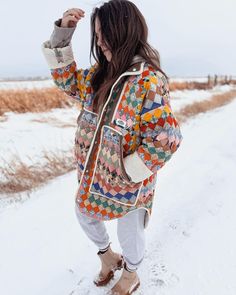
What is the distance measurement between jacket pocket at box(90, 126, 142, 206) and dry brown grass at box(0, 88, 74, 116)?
17.0ft

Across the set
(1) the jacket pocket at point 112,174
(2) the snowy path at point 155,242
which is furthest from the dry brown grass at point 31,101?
(1) the jacket pocket at point 112,174

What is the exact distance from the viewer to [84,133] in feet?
4.72

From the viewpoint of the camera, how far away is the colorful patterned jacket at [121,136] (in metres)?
1.20

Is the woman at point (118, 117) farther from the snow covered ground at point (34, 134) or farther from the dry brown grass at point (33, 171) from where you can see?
the snow covered ground at point (34, 134)

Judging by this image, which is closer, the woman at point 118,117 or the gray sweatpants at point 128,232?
the woman at point 118,117

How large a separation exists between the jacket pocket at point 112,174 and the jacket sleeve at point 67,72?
0.95 feet

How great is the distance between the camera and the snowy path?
6.02 feet

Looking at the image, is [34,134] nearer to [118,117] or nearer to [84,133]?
[84,133]

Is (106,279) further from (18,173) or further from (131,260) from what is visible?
(18,173)

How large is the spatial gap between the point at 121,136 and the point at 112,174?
196 mm

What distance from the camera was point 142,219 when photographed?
60.8 inches

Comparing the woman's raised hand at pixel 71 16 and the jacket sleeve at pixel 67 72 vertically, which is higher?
the woman's raised hand at pixel 71 16

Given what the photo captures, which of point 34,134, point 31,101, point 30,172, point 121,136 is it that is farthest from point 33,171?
point 31,101

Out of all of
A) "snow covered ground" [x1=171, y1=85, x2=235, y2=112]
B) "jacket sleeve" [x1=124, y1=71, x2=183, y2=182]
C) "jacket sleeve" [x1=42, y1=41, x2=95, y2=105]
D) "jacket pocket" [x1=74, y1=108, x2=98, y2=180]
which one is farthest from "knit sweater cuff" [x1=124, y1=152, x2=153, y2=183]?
"snow covered ground" [x1=171, y1=85, x2=235, y2=112]
